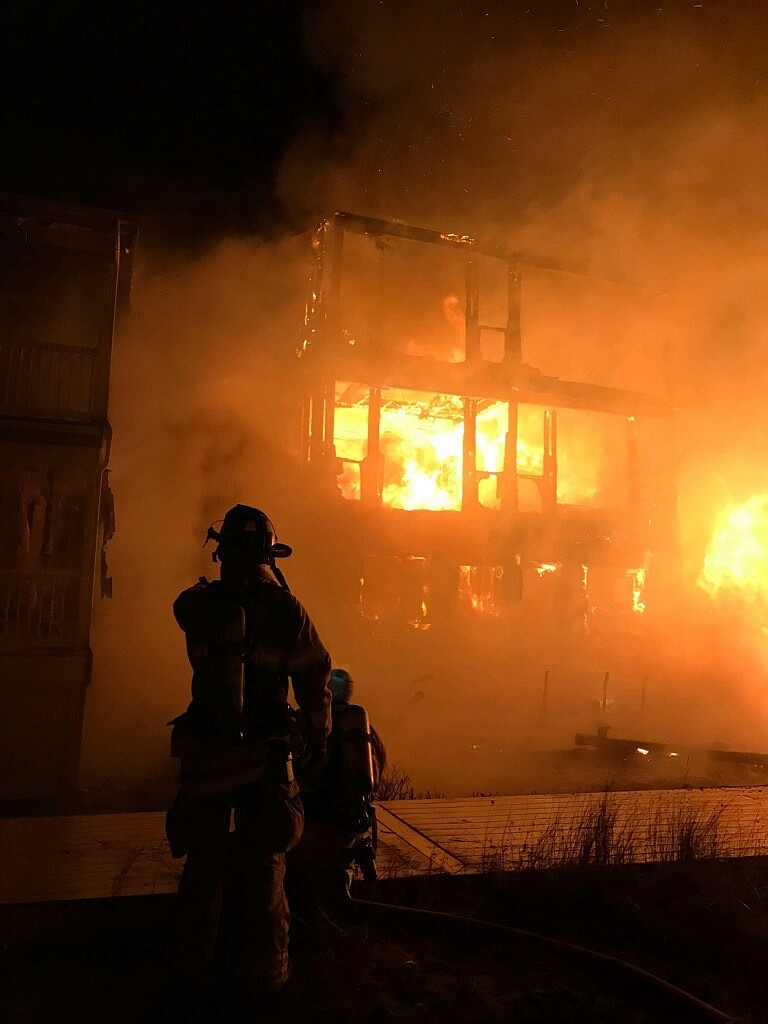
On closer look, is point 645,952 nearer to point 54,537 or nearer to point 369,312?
point 54,537

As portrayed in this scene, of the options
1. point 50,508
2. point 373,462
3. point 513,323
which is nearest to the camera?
point 50,508

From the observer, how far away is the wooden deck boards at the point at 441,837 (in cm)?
350

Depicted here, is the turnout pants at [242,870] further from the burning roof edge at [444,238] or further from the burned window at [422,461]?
the burned window at [422,461]

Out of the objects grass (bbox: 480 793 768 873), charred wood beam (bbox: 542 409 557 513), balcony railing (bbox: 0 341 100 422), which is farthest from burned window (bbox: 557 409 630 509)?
grass (bbox: 480 793 768 873)

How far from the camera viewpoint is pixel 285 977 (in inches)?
103

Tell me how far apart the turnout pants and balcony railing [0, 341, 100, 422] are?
687 cm

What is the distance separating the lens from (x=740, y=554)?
18234 millimetres

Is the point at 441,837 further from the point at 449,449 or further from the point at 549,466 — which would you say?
the point at 449,449

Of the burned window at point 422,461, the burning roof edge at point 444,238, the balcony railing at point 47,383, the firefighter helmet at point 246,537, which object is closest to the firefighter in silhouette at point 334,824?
the firefighter helmet at point 246,537

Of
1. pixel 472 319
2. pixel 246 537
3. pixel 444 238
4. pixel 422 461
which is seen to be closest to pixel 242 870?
pixel 246 537

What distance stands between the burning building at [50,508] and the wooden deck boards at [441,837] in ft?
12.0

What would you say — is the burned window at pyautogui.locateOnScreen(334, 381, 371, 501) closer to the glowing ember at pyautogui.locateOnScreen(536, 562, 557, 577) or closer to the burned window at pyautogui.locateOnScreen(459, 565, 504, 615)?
the burned window at pyautogui.locateOnScreen(459, 565, 504, 615)

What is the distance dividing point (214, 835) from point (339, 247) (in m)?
14.3

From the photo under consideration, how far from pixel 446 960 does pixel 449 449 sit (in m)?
17.3
